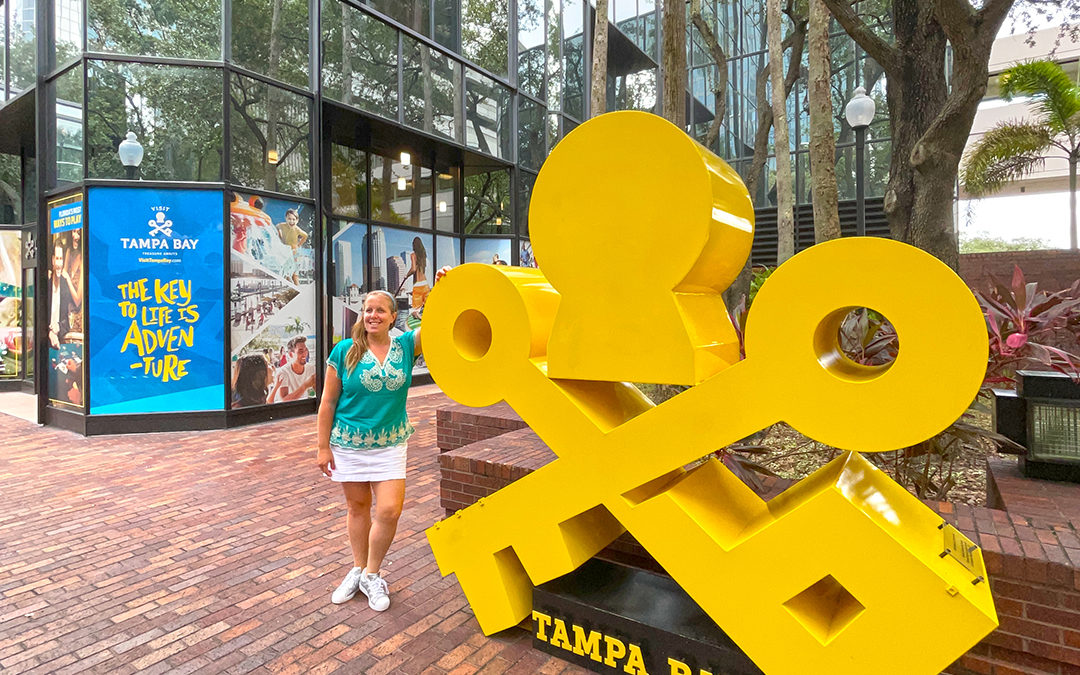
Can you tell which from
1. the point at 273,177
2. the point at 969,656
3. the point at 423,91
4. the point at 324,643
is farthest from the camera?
the point at 423,91

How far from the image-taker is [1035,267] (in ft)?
42.9

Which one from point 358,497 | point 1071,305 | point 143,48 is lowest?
point 358,497

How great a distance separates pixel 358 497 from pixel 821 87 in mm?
6258

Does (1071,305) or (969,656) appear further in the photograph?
(1071,305)

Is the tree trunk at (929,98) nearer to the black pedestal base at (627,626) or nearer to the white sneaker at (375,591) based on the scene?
the black pedestal base at (627,626)

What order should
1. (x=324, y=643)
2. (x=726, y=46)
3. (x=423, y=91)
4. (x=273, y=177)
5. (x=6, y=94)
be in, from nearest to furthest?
(x=324, y=643)
(x=273, y=177)
(x=6, y=94)
(x=423, y=91)
(x=726, y=46)

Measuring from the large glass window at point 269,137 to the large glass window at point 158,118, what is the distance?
0.27m

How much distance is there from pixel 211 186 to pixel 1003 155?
1921 centimetres

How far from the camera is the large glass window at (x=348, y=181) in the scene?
11891 millimetres

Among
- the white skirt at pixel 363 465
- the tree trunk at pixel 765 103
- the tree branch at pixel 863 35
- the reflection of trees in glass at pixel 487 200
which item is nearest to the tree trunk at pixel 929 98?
the tree branch at pixel 863 35

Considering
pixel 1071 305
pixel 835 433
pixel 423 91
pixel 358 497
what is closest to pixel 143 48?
pixel 423 91

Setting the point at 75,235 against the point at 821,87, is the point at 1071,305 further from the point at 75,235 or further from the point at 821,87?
the point at 75,235

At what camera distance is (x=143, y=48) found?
8461 millimetres

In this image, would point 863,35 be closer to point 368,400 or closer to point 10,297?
point 368,400
